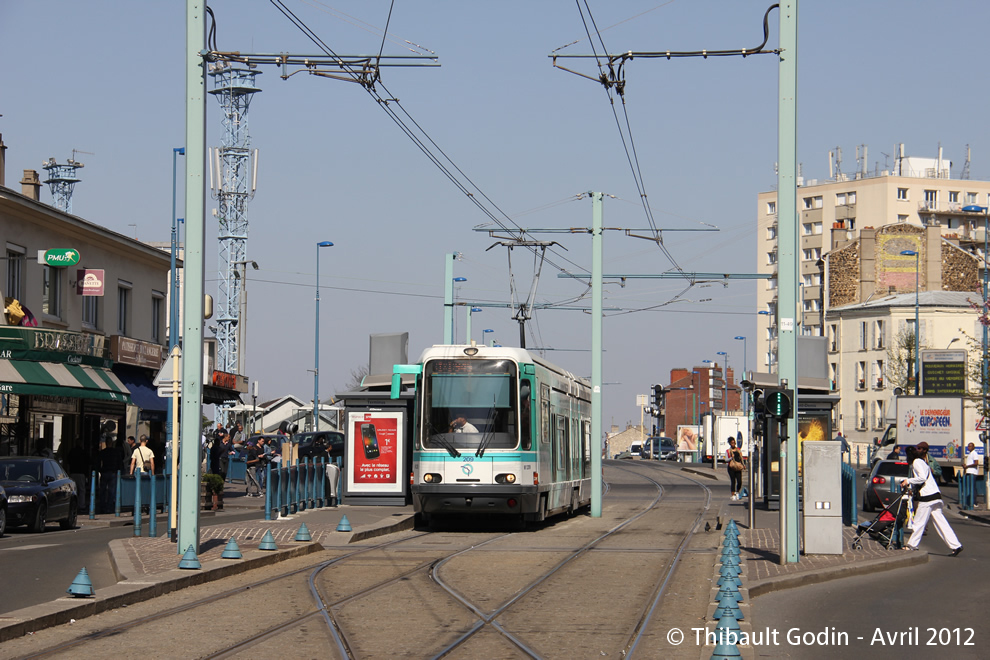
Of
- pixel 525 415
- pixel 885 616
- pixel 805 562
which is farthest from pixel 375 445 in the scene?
pixel 885 616

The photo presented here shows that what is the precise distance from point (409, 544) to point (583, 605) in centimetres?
835

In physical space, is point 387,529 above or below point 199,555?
below

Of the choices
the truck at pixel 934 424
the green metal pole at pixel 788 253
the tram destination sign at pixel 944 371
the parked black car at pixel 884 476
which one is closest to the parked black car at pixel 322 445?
the truck at pixel 934 424

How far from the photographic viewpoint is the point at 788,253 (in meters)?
16.0

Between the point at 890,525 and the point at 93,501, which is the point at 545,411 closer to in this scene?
the point at 890,525

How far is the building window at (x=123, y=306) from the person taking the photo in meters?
38.0

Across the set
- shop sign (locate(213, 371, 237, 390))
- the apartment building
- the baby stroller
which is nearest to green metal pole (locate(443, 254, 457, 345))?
shop sign (locate(213, 371, 237, 390))

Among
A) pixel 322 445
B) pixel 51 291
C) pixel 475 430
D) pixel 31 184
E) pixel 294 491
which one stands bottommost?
pixel 322 445

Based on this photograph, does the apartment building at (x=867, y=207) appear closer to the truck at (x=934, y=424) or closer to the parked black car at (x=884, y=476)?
the truck at (x=934, y=424)

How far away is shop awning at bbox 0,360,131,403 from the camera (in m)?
27.9

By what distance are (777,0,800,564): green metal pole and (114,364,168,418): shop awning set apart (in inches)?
862

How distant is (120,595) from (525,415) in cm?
1136

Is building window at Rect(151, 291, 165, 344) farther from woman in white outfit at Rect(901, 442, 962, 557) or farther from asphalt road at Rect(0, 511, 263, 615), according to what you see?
woman in white outfit at Rect(901, 442, 962, 557)

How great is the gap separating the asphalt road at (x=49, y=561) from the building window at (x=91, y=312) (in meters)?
11.0
